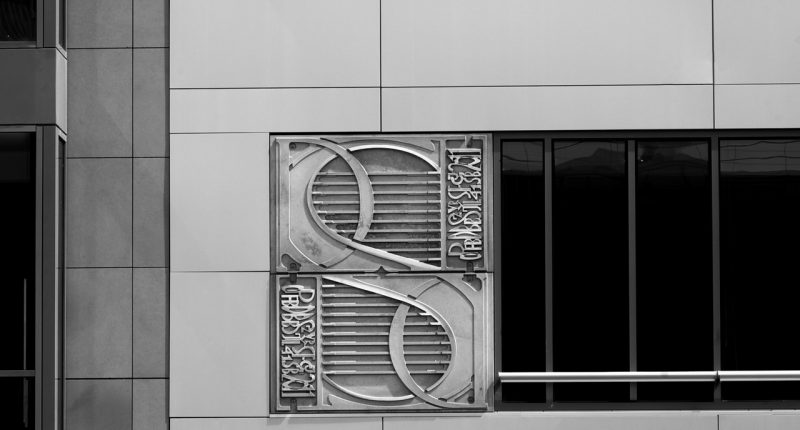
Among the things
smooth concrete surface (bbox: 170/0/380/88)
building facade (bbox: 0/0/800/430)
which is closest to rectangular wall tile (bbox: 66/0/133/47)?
building facade (bbox: 0/0/800/430)

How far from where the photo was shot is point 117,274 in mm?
8867

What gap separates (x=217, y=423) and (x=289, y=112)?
3.18m

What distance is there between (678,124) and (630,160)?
586 millimetres

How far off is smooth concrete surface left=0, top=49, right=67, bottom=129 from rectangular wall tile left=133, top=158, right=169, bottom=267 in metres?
0.96

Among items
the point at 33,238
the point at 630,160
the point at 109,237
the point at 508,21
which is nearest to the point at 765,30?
the point at 630,160

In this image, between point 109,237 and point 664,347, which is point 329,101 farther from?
point 664,347

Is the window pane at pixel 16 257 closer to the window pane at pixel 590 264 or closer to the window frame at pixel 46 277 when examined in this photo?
the window frame at pixel 46 277

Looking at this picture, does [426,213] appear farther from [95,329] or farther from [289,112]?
[95,329]

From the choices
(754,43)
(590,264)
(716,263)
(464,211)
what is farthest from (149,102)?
(754,43)

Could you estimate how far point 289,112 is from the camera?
29.0 ft

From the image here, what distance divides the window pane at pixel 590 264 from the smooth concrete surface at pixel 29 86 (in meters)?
5.04

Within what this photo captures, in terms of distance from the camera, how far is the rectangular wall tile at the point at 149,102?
889cm

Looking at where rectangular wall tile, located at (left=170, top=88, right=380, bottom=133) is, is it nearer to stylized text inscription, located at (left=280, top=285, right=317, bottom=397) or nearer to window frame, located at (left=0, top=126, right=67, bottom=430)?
window frame, located at (left=0, top=126, right=67, bottom=430)

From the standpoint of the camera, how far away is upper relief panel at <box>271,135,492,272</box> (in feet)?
28.9
